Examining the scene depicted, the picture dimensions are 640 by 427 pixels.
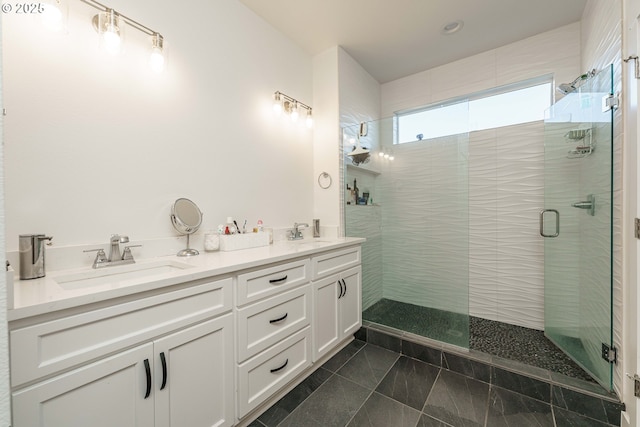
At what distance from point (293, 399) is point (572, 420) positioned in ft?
5.03

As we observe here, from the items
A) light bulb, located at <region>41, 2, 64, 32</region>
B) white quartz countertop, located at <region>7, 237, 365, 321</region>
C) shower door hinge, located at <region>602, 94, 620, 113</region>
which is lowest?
white quartz countertop, located at <region>7, 237, 365, 321</region>

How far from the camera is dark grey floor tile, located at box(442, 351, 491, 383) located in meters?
1.73

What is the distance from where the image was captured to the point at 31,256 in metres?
1.02

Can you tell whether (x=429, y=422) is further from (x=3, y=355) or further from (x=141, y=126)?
(x=141, y=126)

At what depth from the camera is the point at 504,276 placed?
2.55 metres

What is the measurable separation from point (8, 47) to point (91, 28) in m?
0.35

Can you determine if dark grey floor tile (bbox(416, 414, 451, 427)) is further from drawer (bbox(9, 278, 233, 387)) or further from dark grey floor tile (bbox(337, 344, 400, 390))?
drawer (bbox(9, 278, 233, 387))

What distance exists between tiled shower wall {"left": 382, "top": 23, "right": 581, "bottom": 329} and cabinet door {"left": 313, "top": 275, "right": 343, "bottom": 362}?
65.0 inches

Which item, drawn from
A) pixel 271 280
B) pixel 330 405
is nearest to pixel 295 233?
pixel 271 280

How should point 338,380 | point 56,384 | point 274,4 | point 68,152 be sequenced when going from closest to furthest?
point 56,384
point 68,152
point 338,380
point 274,4

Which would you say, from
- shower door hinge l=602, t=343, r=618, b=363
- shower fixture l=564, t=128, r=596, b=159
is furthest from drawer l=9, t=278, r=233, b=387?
shower fixture l=564, t=128, r=596, b=159

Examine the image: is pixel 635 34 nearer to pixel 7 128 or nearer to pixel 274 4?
pixel 274 4


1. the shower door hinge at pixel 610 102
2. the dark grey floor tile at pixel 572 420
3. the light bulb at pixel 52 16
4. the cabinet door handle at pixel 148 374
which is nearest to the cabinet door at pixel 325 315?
the cabinet door handle at pixel 148 374

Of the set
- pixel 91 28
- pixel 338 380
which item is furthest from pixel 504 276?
pixel 91 28
